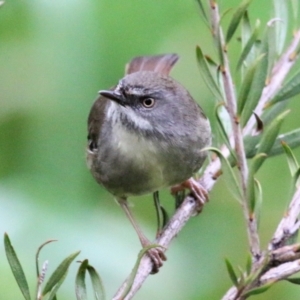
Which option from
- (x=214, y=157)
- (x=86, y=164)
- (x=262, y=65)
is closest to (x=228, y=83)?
(x=262, y=65)

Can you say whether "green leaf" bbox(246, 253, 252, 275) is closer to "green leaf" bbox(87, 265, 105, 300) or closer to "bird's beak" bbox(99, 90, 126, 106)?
"green leaf" bbox(87, 265, 105, 300)

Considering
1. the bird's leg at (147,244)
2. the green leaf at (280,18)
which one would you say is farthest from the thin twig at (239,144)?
the bird's leg at (147,244)

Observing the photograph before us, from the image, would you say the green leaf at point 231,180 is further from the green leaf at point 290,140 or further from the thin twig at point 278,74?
the thin twig at point 278,74

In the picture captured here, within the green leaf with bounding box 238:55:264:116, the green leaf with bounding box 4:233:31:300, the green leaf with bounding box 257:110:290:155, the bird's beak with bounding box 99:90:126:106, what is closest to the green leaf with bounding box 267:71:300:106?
the green leaf with bounding box 238:55:264:116

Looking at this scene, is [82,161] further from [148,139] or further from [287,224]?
[287,224]

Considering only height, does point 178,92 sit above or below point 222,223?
above

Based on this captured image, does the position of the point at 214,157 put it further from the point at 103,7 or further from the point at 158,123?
the point at 103,7

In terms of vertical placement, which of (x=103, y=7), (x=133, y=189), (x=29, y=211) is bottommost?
(x=133, y=189)

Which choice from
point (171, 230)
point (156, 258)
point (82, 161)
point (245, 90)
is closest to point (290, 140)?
point (245, 90)
